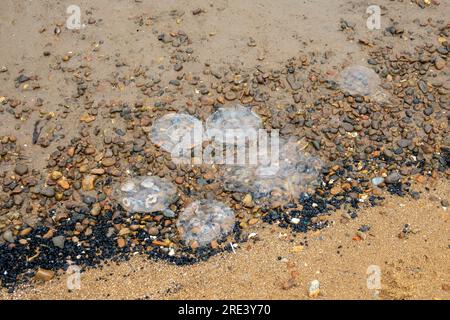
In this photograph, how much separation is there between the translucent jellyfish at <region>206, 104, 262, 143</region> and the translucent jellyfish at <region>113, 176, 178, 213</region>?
0.73 metres

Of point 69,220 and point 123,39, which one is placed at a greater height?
point 123,39

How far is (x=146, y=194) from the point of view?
439 cm

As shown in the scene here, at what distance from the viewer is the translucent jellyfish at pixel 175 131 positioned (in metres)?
4.72

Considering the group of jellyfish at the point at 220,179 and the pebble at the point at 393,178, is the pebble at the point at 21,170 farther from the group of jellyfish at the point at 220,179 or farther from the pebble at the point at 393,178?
the pebble at the point at 393,178

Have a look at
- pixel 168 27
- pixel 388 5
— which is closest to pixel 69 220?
pixel 168 27

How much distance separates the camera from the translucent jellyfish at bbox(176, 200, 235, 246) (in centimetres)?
412

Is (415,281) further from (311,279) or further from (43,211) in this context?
(43,211)

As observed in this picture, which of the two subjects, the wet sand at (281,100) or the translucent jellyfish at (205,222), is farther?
the translucent jellyfish at (205,222)

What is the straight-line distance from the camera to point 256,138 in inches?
189

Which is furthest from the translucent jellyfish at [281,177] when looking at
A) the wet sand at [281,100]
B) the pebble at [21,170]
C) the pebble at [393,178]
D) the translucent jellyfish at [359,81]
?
the pebble at [21,170]

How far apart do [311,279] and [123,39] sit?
11.2 feet

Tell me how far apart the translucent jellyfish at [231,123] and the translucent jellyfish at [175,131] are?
0.13 m

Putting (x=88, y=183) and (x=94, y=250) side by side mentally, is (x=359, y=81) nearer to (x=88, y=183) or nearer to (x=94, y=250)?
(x=88, y=183)

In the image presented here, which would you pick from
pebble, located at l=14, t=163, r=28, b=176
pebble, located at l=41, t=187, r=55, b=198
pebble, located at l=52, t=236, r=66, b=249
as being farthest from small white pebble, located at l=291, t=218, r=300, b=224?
pebble, located at l=14, t=163, r=28, b=176
